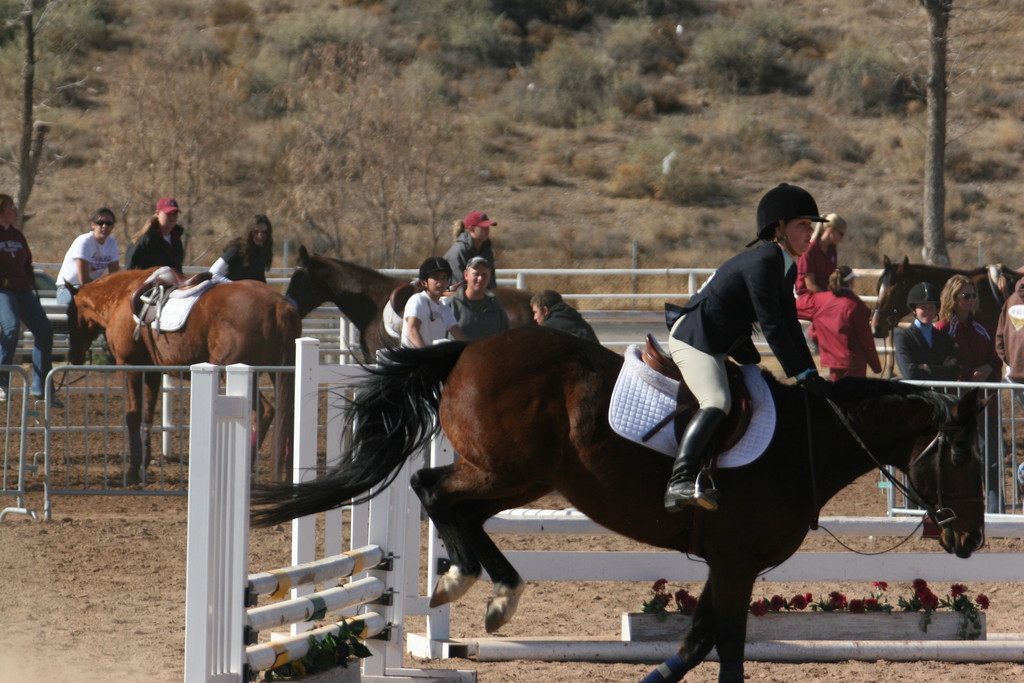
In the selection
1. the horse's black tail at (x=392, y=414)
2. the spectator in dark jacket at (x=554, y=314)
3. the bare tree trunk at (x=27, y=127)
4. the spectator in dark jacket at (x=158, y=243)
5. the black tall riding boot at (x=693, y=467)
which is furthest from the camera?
the bare tree trunk at (x=27, y=127)

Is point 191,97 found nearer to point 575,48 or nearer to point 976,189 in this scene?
point 575,48

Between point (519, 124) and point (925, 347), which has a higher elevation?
point (519, 124)

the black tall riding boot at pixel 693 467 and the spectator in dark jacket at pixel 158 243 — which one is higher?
the spectator in dark jacket at pixel 158 243

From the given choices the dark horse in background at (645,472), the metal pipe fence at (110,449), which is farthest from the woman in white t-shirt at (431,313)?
the dark horse in background at (645,472)

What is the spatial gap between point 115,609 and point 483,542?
2876 mm

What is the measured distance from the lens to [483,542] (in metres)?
Answer: 5.04

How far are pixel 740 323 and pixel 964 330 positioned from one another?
6.80 m

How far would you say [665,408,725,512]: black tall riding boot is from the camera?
4562 millimetres

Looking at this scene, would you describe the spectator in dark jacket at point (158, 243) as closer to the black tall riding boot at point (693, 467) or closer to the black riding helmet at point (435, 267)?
the black riding helmet at point (435, 267)

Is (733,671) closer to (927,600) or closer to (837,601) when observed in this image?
(837,601)

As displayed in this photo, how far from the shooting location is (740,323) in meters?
4.87

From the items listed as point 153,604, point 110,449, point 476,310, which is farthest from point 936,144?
point 153,604

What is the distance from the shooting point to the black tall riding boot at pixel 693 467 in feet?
15.0

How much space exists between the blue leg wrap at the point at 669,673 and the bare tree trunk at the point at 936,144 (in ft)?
51.6
